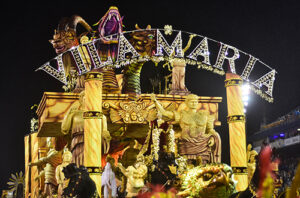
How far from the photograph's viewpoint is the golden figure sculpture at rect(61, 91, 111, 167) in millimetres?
10602

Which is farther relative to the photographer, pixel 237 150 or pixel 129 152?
pixel 129 152

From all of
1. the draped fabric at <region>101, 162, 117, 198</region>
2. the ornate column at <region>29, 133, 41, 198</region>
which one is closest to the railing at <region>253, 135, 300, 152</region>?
the ornate column at <region>29, 133, 41, 198</region>

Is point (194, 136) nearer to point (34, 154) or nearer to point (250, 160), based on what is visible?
point (250, 160)

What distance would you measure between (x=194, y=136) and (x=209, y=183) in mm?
5618

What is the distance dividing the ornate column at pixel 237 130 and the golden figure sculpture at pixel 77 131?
250cm

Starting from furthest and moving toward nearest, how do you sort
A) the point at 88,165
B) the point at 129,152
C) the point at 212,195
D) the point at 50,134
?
the point at 129,152 → the point at 50,134 → the point at 88,165 → the point at 212,195

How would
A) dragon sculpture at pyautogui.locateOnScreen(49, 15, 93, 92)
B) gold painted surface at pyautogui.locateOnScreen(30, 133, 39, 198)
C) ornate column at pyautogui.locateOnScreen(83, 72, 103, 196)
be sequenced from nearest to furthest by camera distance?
1. ornate column at pyautogui.locateOnScreen(83, 72, 103, 196)
2. dragon sculpture at pyautogui.locateOnScreen(49, 15, 93, 92)
3. gold painted surface at pyautogui.locateOnScreen(30, 133, 39, 198)

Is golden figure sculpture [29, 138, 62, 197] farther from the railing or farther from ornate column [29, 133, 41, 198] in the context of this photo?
the railing

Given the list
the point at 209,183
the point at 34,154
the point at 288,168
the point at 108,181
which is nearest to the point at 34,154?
the point at 34,154

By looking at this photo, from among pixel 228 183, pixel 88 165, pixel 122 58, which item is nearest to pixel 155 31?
pixel 122 58

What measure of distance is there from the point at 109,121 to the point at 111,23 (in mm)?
2194

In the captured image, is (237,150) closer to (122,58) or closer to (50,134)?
(122,58)

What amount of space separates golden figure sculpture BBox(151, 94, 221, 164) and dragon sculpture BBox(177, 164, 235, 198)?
17.4 ft

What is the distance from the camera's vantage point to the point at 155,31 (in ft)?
37.0
